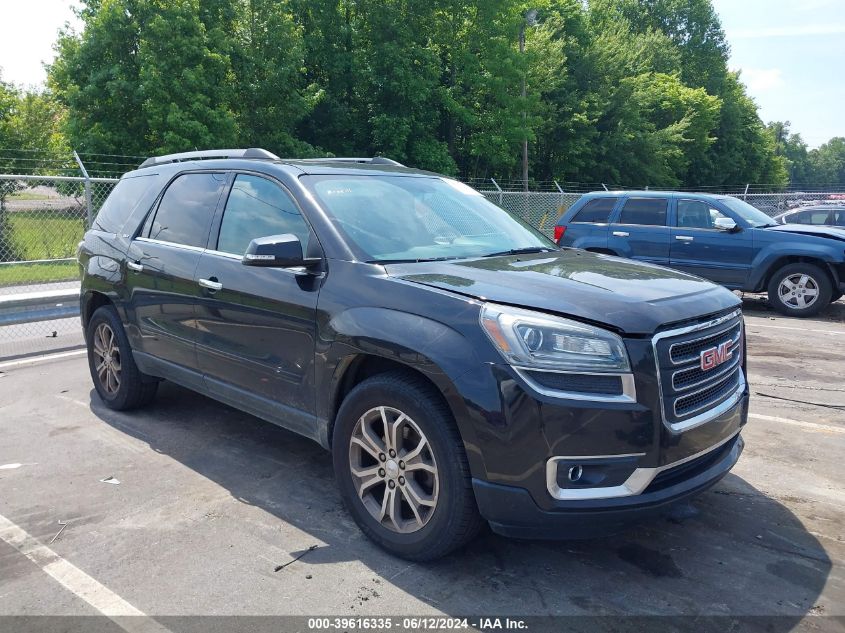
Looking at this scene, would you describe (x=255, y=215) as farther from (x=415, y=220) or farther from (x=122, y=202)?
(x=122, y=202)

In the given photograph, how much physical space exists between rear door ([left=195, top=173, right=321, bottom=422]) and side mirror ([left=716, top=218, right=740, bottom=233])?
27.6ft

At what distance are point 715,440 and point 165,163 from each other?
4262 millimetres

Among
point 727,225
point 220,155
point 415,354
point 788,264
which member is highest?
point 220,155

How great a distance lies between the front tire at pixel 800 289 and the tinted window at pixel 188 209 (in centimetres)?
896

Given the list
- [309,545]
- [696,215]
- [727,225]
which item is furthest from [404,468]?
Answer: [696,215]

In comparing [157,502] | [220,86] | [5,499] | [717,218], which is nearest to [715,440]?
[157,502]

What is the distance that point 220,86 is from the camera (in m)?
23.1

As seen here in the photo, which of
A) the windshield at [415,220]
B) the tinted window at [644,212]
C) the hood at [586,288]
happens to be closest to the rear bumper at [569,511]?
the hood at [586,288]

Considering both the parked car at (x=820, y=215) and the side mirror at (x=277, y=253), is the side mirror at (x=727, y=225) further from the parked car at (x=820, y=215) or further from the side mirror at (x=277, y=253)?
the side mirror at (x=277, y=253)

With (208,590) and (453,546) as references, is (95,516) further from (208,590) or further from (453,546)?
(453,546)

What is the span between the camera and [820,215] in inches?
591

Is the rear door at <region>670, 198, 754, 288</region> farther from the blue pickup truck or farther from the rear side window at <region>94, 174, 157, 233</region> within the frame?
the rear side window at <region>94, 174, 157, 233</region>

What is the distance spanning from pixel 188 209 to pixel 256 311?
4.02ft

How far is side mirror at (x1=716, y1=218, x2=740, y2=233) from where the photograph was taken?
34.2 feet
